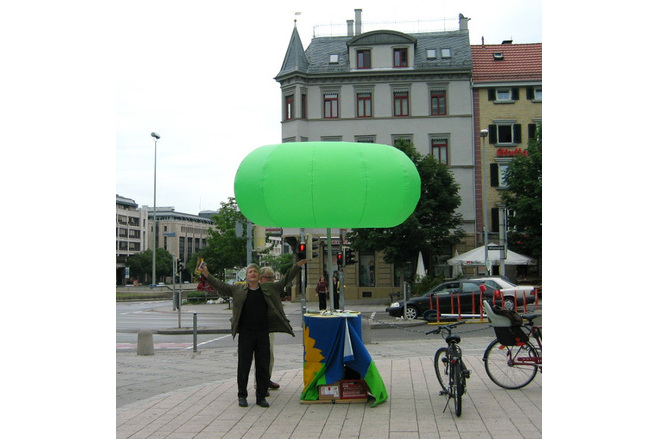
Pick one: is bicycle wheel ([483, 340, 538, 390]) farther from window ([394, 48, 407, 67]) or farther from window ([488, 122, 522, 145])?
window ([394, 48, 407, 67])

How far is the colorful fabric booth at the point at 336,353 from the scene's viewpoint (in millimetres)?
8914

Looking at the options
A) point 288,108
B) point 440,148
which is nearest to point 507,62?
point 440,148

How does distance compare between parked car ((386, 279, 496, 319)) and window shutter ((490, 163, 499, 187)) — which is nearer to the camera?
parked car ((386, 279, 496, 319))

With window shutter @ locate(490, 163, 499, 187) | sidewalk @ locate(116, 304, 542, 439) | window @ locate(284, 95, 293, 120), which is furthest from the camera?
window @ locate(284, 95, 293, 120)

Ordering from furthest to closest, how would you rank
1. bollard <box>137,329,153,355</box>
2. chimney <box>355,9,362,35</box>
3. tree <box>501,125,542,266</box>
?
1. chimney <box>355,9,362,35</box>
2. tree <box>501,125,542,266</box>
3. bollard <box>137,329,153,355</box>

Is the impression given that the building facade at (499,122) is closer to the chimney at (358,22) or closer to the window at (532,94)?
the window at (532,94)

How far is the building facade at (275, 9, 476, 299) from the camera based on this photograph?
42.4m

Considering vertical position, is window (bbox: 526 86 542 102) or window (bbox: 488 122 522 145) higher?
window (bbox: 526 86 542 102)

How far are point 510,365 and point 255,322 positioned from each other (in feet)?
11.0

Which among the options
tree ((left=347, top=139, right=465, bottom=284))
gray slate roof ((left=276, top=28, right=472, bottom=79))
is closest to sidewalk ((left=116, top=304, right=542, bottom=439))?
tree ((left=347, top=139, right=465, bottom=284))

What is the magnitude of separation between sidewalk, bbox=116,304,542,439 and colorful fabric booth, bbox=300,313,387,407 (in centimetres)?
28
